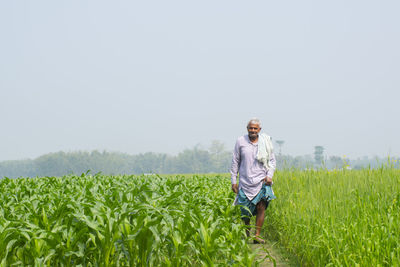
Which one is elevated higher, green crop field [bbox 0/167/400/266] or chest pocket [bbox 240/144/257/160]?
chest pocket [bbox 240/144/257/160]

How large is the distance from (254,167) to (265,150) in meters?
0.39

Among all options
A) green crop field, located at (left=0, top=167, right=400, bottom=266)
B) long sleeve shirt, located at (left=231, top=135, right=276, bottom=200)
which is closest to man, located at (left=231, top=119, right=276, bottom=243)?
long sleeve shirt, located at (left=231, top=135, right=276, bottom=200)

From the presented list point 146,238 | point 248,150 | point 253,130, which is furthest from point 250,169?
point 146,238

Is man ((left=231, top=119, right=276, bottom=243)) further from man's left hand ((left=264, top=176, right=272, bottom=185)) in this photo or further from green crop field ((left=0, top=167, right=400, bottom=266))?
green crop field ((left=0, top=167, right=400, bottom=266))

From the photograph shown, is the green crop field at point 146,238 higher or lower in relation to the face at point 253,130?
lower

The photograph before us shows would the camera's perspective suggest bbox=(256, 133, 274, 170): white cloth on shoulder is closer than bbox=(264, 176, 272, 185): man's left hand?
Yes

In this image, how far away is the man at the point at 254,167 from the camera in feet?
24.0

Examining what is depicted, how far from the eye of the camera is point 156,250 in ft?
14.4

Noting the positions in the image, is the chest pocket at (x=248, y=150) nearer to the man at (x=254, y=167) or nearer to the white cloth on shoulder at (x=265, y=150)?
the man at (x=254, y=167)

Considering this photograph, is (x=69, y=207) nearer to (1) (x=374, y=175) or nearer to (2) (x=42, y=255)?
(2) (x=42, y=255)

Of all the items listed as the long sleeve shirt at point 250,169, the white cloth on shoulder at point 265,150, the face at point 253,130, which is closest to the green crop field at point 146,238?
the long sleeve shirt at point 250,169

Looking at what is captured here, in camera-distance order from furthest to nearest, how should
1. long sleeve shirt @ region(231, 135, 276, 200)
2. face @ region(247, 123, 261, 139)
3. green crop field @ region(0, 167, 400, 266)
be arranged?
long sleeve shirt @ region(231, 135, 276, 200)
face @ region(247, 123, 261, 139)
green crop field @ region(0, 167, 400, 266)

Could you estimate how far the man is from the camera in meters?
7.33

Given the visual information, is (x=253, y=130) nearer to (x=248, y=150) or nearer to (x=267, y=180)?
(x=248, y=150)
